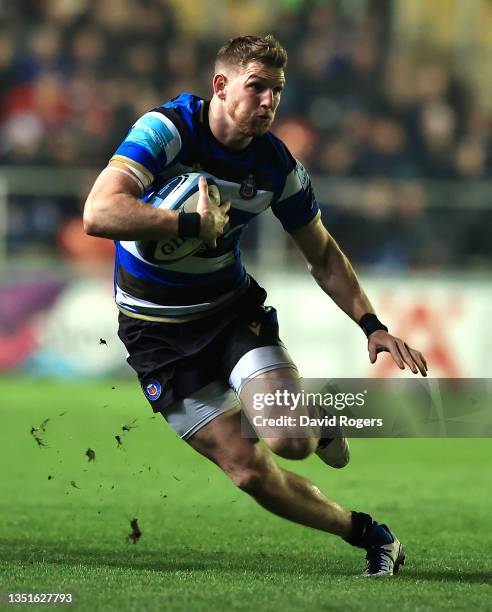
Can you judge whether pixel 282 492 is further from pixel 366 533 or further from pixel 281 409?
pixel 366 533

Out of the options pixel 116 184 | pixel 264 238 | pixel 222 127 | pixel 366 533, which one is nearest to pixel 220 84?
pixel 222 127

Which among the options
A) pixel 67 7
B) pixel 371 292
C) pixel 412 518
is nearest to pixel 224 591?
pixel 412 518

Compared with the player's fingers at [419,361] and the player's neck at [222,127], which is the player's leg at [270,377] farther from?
the player's neck at [222,127]

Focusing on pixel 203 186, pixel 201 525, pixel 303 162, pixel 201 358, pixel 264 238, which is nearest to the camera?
pixel 203 186

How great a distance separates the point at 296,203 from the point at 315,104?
9862 millimetres

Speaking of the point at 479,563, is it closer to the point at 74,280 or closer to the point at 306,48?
the point at 74,280

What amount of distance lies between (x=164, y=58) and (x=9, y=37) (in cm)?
192

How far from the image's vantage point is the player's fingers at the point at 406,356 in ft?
18.5

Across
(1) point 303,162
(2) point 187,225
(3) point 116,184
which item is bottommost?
(2) point 187,225

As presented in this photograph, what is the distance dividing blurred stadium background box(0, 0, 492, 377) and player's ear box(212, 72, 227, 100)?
8079mm

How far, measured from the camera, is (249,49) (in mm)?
5695

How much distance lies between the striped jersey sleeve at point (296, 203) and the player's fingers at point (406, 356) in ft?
2.64

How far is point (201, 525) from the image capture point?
7238 millimetres

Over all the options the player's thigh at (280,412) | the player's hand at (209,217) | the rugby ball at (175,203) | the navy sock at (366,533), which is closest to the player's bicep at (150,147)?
the rugby ball at (175,203)
